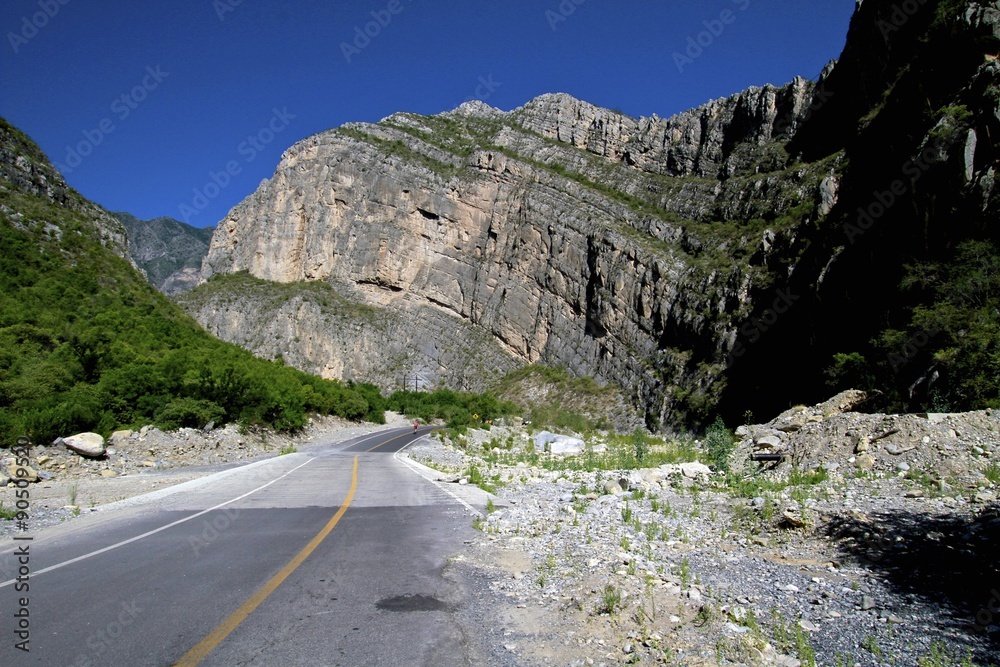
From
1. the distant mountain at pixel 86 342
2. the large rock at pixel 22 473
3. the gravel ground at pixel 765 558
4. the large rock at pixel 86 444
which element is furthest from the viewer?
the distant mountain at pixel 86 342

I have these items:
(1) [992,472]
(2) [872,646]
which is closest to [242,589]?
(2) [872,646]

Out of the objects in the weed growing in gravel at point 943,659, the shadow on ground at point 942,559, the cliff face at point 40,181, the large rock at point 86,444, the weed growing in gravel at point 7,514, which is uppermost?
the cliff face at point 40,181

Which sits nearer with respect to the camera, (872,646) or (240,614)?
(872,646)

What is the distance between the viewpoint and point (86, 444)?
58.1 ft

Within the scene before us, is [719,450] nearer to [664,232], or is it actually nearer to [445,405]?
[445,405]

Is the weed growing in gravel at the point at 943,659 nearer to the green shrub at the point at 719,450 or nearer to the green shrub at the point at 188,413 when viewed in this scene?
the green shrub at the point at 719,450

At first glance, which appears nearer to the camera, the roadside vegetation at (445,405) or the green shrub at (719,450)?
the green shrub at (719,450)

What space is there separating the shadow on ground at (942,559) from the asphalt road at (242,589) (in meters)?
4.01

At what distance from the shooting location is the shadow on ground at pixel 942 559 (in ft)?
14.5

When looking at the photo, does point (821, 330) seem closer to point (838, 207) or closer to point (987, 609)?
point (838, 207)

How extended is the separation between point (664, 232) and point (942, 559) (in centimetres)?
7620

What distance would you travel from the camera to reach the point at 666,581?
232 inches

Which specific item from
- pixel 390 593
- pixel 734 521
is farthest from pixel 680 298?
pixel 390 593

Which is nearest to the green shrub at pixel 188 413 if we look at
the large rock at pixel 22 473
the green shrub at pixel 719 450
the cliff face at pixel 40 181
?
the large rock at pixel 22 473
